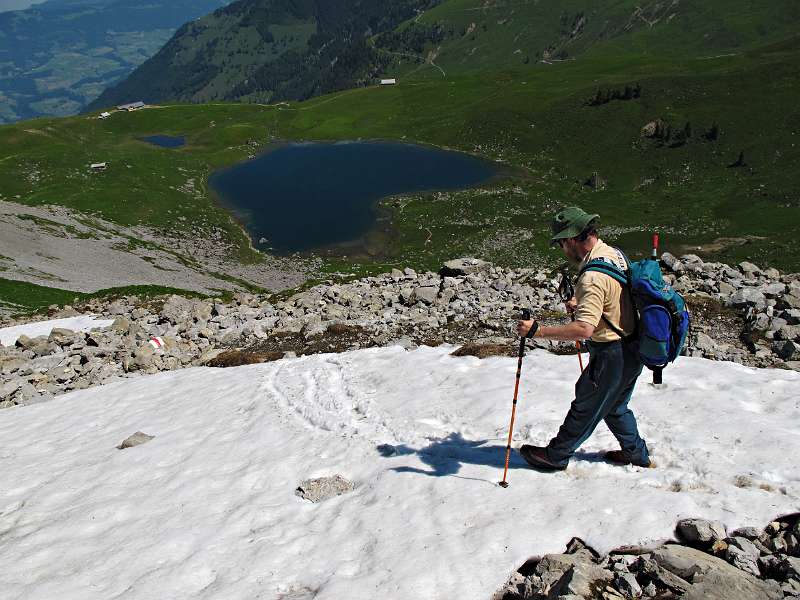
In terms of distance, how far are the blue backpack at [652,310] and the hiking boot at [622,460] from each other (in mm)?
2141

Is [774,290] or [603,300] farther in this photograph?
[774,290]

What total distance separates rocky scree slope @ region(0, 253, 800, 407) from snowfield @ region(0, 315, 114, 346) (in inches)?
103

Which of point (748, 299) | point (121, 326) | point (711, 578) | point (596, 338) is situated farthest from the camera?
point (121, 326)

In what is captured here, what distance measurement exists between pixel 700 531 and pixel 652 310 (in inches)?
124

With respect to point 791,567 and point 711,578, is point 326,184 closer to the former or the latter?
point 711,578

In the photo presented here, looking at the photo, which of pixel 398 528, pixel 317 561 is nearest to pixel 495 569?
pixel 398 528

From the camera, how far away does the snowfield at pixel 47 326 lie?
106 ft

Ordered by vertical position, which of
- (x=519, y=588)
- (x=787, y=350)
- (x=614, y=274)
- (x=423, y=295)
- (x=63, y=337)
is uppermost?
(x=614, y=274)

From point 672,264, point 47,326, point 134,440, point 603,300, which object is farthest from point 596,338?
point 47,326

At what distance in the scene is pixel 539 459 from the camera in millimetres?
10250

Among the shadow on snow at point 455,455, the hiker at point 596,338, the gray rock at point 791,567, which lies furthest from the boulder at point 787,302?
the gray rock at point 791,567

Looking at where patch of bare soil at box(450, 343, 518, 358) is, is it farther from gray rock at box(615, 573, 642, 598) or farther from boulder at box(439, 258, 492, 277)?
boulder at box(439, 258, 492, 277)

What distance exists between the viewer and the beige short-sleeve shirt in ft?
27.8

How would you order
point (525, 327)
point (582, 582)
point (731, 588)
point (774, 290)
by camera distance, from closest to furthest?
point (731, 588) → point (582, 582) → point (525, 327) → point (774, 290)
